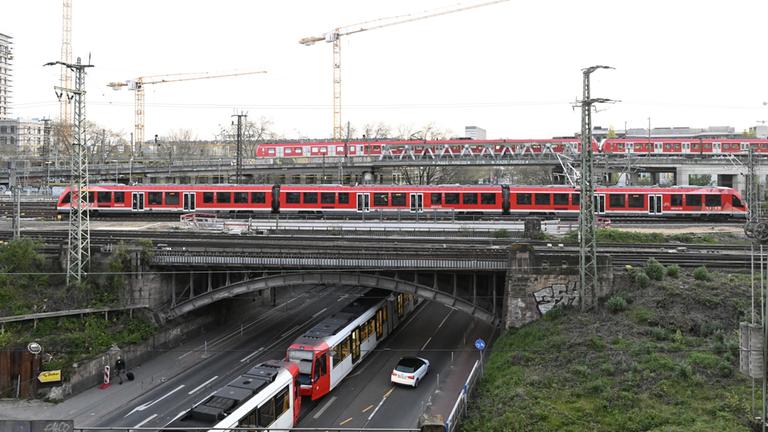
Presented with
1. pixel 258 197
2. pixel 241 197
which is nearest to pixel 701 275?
pixel 258 197

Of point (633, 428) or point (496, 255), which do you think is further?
point (496, 255)

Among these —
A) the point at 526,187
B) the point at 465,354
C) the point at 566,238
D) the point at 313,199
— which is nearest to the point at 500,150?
Answer: the point at 526,187

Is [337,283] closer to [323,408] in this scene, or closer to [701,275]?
[323,408]

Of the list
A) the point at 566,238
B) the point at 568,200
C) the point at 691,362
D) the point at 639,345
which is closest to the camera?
the point at 691,362

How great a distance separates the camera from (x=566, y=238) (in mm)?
40125

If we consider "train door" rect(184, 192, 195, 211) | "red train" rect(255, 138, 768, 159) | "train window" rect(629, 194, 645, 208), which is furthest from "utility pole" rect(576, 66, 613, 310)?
"red train" rect(255, 138, 768, 159)

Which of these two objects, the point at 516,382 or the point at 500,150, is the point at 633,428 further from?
the point at 500,150

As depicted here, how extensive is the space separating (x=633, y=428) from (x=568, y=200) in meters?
34.6

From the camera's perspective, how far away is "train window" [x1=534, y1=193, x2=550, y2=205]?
50688mm

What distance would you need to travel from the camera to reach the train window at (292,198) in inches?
2058

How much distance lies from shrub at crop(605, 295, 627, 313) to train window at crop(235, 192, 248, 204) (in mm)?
34377

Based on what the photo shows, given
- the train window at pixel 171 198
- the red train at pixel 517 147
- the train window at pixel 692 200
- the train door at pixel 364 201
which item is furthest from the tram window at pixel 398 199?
the red train at pixel 517 147

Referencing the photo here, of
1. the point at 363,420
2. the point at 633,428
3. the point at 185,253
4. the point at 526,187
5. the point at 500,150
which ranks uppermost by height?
the point at 500,150

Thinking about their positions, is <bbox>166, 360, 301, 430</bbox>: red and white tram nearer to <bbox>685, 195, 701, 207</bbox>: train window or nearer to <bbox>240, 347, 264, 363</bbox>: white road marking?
<bbox>240, 347, 264, 363</bbox>: white road marking
